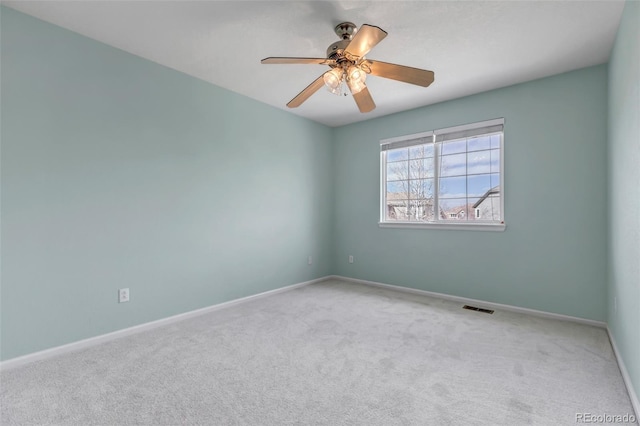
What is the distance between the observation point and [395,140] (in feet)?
14.1

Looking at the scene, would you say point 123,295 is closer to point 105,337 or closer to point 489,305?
point 105,337

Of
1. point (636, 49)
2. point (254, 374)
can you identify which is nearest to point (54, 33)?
point (254, 374)

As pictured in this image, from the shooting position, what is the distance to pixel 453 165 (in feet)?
12.7

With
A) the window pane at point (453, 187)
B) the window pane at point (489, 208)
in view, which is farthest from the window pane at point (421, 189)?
the window pane at point (489, 208)

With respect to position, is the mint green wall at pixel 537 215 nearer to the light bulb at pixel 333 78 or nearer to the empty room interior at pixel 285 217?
the empty room interior at pixel 285 217

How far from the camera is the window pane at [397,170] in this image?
4.34m

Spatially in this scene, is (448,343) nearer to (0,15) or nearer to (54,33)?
(54,33)

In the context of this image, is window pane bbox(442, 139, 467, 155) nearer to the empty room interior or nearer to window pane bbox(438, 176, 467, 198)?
the empty room interior

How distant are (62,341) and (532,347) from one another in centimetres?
364

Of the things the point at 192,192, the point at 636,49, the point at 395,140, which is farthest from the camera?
the point at 395,140

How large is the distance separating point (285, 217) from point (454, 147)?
7.77 feet

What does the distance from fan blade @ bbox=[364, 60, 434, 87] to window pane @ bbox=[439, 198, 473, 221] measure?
2079 mm

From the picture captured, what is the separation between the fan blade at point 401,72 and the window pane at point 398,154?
2.23 m

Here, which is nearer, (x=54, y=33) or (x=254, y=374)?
(x=254, y=374)
